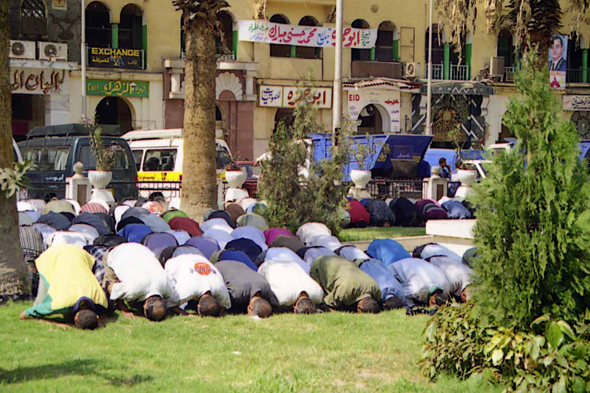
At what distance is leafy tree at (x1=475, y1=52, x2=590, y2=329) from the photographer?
5.39 meters

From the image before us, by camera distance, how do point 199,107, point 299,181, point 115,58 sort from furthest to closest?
point 115,58 → point 299,181 → point 199,107

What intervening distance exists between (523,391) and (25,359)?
12.7 ft

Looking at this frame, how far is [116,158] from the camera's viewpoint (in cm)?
1833

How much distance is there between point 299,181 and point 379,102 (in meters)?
22.3

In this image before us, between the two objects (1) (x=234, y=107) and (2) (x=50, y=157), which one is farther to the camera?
(1) (x=234, y=107)

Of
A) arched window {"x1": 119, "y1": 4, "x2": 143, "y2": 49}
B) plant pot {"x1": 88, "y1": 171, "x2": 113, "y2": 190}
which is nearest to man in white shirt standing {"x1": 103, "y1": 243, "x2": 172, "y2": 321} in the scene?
plant pot {"x1": 88, "y1": 171, "x2": 113, "y2": 190}

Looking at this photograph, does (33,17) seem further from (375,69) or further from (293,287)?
(293,287)

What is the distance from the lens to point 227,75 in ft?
108

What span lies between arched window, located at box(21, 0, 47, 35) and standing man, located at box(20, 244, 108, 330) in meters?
23.9

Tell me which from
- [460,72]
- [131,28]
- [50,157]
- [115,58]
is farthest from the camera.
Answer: [460,72]

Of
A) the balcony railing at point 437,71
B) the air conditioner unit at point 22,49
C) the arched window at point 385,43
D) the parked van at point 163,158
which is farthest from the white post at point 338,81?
the balcony railing at point 437,71

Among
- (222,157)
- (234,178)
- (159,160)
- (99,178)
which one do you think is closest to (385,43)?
(222,157)

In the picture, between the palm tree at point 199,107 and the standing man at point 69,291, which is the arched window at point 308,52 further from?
the standing man at point 69,291

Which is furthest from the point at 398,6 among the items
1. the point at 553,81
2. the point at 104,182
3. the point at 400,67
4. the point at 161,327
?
the point at 161,327
